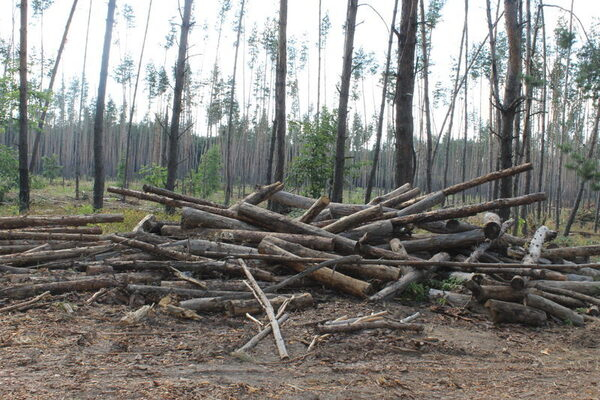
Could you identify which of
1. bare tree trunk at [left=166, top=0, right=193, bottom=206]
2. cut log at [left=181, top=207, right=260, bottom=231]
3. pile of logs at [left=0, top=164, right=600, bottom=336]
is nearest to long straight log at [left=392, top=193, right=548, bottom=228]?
pile of logs at [left=0, top=164, right=600, bottom=336]

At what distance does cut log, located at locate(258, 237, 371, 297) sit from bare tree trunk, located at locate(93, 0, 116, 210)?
11.4m

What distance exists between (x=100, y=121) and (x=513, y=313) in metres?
14.7

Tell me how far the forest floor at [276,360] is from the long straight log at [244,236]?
4.21 feet

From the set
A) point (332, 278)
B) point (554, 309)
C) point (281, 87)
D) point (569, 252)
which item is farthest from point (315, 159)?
point (554, 309)

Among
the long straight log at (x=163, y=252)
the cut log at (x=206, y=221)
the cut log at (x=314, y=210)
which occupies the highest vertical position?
the cut log at (x=314, y=210)

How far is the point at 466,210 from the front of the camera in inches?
258

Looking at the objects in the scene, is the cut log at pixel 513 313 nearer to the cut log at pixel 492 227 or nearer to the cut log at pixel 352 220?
the cut log at pixel 492 227

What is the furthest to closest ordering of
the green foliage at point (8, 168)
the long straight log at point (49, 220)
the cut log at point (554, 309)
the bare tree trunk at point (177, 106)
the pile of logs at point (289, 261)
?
the green foliage at point (8, 168)
the bare tree trunk at point (177, 106)
the long straight log at point (49, 220)
the cut log at point (554, 309)
the pile of logs at point (289, 261)

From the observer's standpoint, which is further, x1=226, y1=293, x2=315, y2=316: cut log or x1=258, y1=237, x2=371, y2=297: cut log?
x1=258, y1=237, x2=371, y2=297: cut log

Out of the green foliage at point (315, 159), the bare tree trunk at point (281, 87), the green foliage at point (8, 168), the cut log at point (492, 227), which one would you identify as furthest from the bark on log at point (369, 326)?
the green foliage at point (8, 168)

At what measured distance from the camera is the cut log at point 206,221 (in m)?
6.63

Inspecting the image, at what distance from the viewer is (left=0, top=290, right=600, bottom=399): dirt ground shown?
115 inches

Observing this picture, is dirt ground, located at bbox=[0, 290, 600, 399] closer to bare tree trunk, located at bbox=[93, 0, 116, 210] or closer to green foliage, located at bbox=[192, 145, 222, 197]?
bare tree trunk, located at bbox=[93, 0, 116, 210]

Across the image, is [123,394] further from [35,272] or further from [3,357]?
[35,272]
